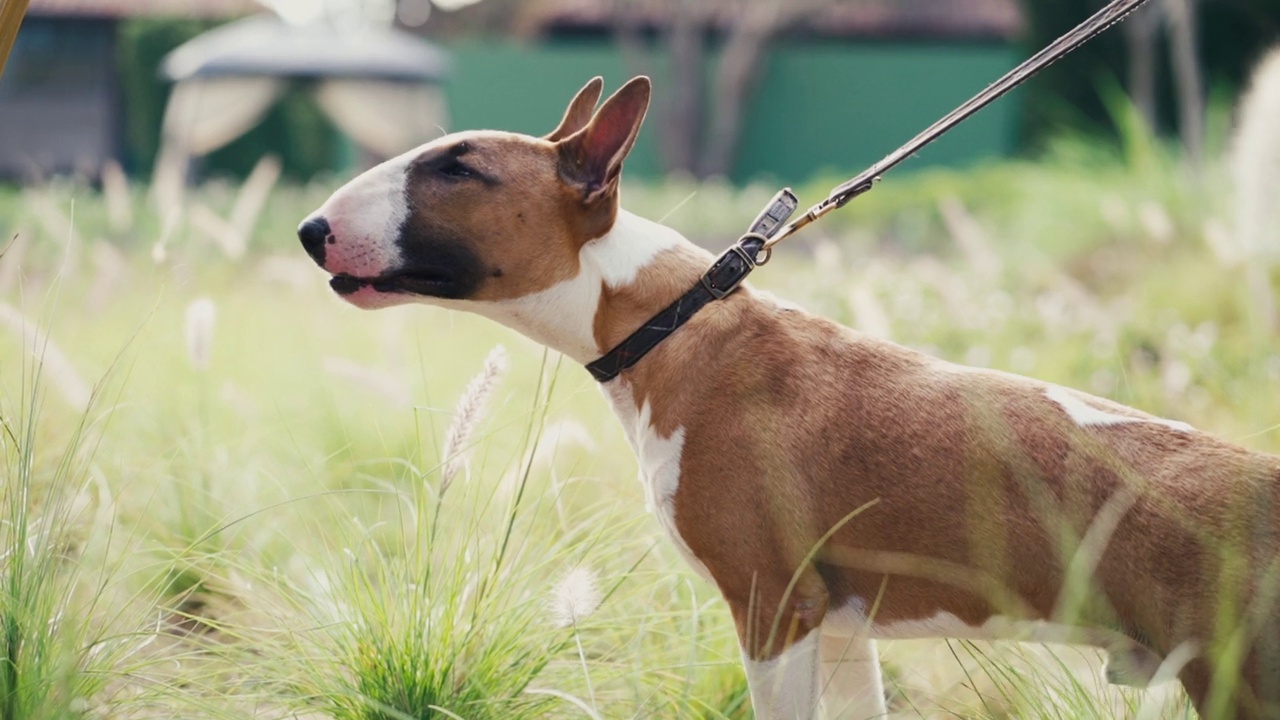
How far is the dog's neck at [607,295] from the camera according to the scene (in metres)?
2.75

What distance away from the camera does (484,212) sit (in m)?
2.75

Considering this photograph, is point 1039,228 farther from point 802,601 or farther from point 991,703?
point 802,601

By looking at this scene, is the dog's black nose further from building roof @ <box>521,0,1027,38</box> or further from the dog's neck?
building roof @ <box>521,0,1027,38</box>

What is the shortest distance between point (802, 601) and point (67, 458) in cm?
164

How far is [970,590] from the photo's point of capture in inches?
99.0

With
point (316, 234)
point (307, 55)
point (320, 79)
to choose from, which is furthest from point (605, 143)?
point (320, 79)

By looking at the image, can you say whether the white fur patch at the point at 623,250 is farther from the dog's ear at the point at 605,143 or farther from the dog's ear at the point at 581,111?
the dog's ear at the point at 581,111

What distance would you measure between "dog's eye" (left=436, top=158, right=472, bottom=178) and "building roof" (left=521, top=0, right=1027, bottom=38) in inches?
878

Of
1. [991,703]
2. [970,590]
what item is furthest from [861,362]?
[991,703]

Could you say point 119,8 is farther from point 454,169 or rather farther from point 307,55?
point 454,169

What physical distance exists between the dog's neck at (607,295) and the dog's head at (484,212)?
3 centimetres

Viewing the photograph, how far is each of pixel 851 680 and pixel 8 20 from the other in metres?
2.28

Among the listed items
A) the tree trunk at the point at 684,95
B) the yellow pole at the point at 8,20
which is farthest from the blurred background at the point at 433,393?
the tree trunk at the point at 684,95

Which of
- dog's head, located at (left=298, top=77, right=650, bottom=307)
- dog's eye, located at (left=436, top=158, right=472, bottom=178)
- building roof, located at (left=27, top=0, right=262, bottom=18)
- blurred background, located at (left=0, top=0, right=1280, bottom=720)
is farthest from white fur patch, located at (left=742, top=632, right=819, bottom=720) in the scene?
building roof, located at (left=27, top=0, right=262, bottom=18)
